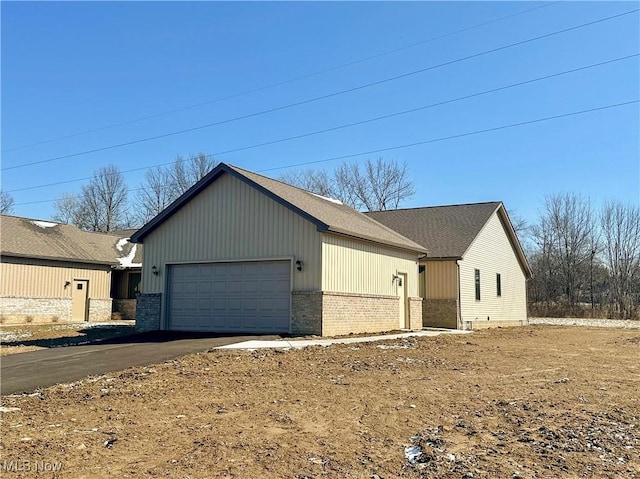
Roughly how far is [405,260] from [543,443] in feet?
52.0

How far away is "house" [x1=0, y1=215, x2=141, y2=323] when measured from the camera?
25.3m

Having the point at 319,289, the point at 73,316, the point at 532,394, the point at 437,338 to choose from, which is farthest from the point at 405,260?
the point at 73,316

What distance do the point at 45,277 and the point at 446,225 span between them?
2034 cm

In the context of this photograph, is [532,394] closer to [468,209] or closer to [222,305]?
[222,305]

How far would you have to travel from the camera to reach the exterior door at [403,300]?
67.3ft

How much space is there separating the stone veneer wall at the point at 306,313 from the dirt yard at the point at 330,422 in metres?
4.73

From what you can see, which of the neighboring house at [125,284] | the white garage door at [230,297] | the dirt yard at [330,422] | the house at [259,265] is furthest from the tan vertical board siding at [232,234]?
the neighboring house at [125,284]

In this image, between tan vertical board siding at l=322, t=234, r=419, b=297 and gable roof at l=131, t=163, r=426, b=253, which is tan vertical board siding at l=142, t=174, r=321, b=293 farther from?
tan vertical board siding at l=322, t=234, r=419, b=297

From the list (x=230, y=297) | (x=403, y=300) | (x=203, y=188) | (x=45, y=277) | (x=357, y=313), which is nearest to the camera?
(x=230, y=297)

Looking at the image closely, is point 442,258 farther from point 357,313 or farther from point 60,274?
point 60,274

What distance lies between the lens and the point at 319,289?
51.9 feet

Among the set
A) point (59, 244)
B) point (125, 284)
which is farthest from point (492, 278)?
point (59, 244)

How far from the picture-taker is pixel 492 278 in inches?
1067

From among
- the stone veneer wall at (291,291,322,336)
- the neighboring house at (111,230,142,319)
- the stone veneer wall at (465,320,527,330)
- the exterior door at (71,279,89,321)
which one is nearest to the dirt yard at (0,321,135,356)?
the exterior door at (71,279,89,321)
